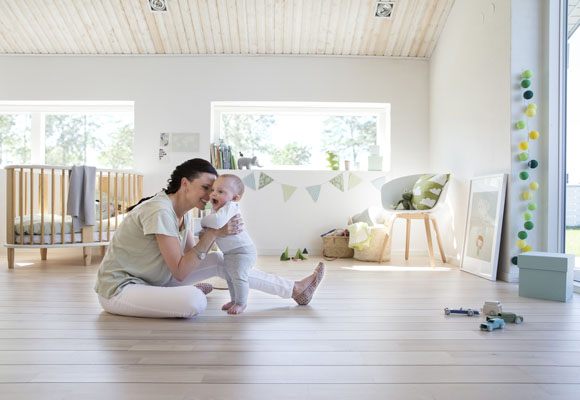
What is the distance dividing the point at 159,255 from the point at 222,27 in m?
2.83

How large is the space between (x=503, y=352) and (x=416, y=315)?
0.50 m

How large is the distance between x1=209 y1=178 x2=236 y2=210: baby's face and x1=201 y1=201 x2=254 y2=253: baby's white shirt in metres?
0.02

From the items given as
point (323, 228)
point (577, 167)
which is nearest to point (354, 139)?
point (323, 228)

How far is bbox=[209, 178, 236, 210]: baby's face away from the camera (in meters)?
1.70

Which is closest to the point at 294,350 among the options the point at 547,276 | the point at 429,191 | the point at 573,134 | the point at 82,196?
the point at 547,276

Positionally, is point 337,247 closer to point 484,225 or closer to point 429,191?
point 429,191

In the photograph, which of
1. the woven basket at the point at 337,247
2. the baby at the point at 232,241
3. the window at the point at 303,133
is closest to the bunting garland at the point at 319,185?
the window at the point at 303,133

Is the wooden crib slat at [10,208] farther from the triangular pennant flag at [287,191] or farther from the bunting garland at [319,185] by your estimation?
the triangular pennant flag at [287,191]

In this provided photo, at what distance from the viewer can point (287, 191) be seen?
4262 mm

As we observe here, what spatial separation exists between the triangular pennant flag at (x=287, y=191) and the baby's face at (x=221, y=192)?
2542 millimetres

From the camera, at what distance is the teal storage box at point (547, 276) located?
83.5 inches

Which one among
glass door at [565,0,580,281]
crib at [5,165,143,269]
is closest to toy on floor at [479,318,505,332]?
glass door at [565,0,580,281]

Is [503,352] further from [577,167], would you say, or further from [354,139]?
[354,139]

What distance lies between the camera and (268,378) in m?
1.14
